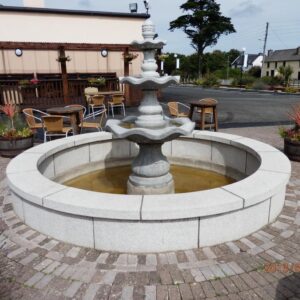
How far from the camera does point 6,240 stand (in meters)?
3.46

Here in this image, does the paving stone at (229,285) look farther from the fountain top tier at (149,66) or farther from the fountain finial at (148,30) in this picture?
the fountain finial at (148,30)

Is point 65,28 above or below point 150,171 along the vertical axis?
above

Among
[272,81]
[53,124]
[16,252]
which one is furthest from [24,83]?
[272,81]

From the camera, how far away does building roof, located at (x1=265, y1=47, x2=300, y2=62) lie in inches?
2221

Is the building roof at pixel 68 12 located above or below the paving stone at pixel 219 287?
above

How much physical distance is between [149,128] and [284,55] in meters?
63.5

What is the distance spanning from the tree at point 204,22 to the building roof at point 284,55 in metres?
14.8

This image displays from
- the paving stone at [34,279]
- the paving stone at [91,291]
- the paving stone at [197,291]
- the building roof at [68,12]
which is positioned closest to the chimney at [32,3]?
the building roof at [68,12]

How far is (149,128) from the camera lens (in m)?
4.37

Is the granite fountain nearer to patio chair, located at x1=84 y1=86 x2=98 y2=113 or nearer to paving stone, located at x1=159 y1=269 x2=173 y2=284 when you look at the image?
paving stone, located at x1=159 y1=269 x2=173 y2=284

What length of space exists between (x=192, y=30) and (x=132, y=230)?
171 ft

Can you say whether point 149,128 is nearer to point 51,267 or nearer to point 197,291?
point 51,267

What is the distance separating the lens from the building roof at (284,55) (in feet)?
185

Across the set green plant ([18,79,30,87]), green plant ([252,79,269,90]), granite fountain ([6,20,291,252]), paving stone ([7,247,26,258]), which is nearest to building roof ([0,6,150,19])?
green plant ([18,79,30,87])
